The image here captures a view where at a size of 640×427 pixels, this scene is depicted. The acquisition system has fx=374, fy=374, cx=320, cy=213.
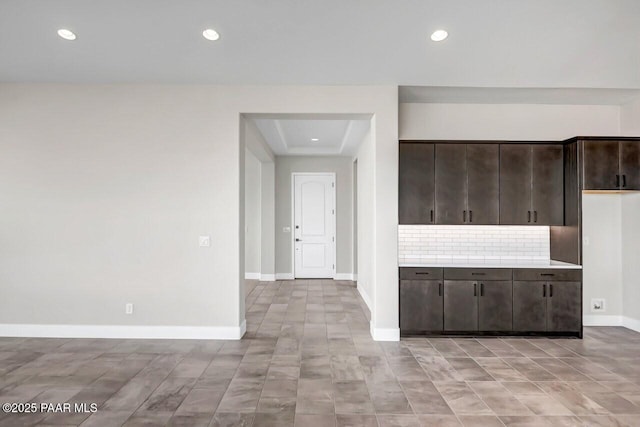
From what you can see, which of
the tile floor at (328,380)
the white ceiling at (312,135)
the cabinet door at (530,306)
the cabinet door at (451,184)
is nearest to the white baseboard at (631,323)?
the tile floor at (328,380)

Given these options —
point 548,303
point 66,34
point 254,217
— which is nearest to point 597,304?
point 548,303

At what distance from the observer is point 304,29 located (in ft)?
11.4

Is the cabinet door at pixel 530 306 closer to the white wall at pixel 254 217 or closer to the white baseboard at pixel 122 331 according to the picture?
the white baseboard at pixel 122 331

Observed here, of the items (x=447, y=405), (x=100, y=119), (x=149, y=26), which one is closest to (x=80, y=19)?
(x=149, y=26)

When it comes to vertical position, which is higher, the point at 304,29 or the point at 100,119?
the point at 304,29

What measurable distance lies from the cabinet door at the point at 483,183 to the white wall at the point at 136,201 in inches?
38.5

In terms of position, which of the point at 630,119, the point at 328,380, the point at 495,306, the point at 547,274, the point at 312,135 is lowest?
the point at 328,380

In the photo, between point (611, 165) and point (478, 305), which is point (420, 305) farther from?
point (611, 165)

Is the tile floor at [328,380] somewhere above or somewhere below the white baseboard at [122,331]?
below

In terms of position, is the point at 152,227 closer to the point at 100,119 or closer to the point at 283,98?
the point at 100,119

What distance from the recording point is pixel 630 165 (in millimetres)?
4359

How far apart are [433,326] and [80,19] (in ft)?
15.5

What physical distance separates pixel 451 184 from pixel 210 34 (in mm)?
3096

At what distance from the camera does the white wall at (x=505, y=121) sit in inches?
192
